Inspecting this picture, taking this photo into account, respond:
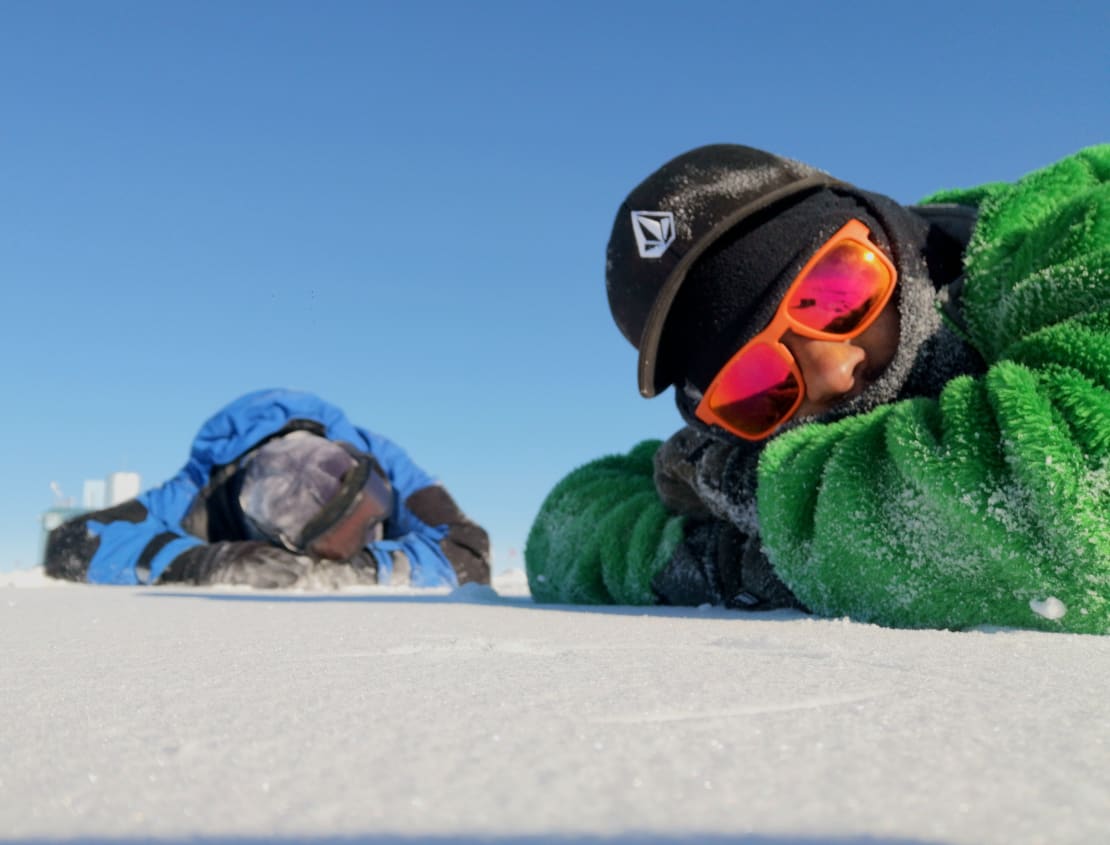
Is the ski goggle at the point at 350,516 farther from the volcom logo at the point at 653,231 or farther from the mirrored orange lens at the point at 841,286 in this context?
the mirrored orange lens at the point at 841,286

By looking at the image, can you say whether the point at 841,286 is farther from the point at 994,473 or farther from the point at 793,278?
the point at 994,473

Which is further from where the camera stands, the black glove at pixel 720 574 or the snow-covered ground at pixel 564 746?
the black glove at pixel 720 574

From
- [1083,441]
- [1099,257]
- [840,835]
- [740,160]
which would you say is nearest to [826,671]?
[840,835]

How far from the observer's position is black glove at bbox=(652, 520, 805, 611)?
1.54m

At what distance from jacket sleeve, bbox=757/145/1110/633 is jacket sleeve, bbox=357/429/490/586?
9.24ft

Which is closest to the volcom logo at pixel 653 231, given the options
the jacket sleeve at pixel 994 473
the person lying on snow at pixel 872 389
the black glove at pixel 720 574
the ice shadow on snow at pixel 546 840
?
the person lying on snow at pixel 872 389

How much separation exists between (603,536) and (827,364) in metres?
0.69

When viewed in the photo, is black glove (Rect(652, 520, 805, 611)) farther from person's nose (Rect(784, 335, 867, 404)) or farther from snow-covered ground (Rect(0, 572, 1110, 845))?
snow-covered ground (Rect(0, 572, 1110, 845))

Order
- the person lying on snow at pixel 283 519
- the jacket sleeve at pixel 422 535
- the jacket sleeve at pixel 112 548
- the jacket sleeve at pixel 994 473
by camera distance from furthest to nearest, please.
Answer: the jacket sleeve at pixel 422 535
the jacket sleeve at pixel 112 548
the person lying on snow at pixel 283 519
the jacket sleeve at pixel 994 473

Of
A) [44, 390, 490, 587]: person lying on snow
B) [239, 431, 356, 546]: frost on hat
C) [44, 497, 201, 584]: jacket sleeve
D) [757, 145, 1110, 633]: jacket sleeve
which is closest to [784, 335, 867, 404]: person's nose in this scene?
[757, 145, 1110, 633]: jacket sleeve

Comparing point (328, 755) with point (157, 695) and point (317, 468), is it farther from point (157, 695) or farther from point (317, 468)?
point (317, 468)

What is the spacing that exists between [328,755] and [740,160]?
131cm

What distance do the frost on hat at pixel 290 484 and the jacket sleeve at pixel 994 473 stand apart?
2.79 metres

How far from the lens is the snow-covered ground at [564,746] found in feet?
1.15
